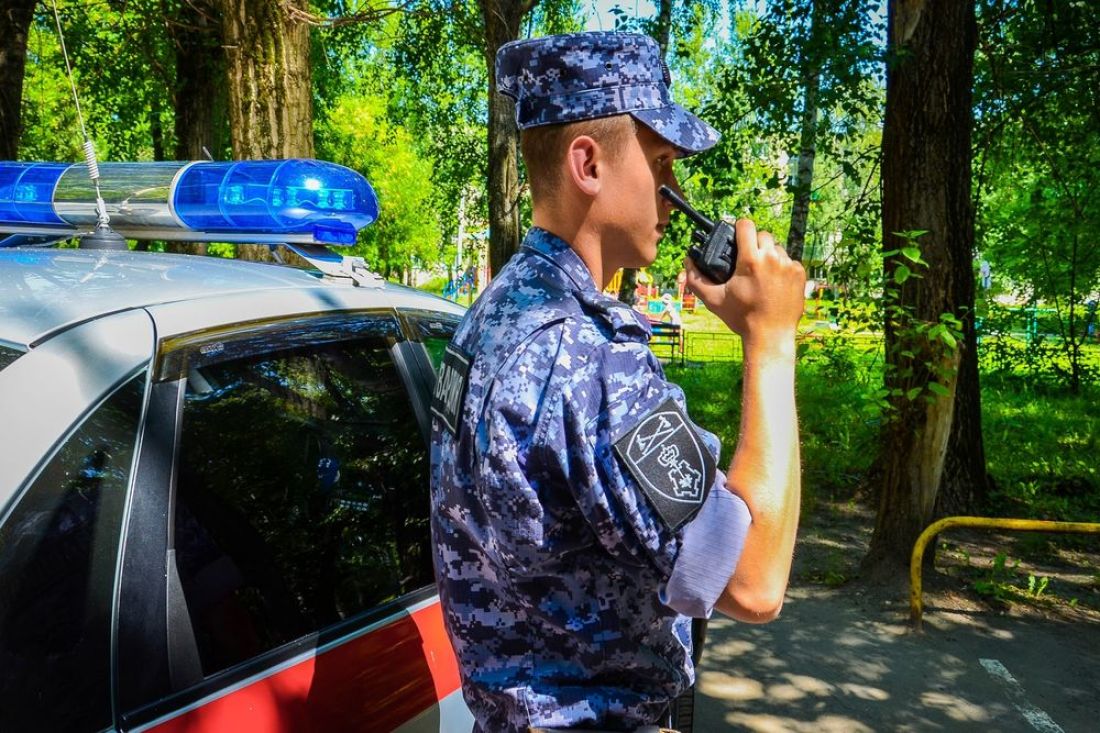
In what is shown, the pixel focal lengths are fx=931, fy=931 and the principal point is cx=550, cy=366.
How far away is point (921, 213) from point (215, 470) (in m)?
5.07

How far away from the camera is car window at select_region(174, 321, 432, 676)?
168cm

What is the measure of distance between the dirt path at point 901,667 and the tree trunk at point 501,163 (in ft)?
19.0

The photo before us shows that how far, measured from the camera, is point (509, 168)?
10750 millimetres

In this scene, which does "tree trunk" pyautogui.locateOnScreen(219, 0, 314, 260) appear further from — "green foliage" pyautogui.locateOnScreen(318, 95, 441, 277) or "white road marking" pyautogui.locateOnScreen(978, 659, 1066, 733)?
"green foliage" pyautogui.locateOnScreen(318, 95, 441, 277)

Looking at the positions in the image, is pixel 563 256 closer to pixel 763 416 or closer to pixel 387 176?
pixel 763 416

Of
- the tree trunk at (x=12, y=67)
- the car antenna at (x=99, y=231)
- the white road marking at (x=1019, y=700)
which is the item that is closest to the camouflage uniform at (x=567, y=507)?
the car antenna at (x=99, y=231)

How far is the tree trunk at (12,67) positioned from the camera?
25.6 feet

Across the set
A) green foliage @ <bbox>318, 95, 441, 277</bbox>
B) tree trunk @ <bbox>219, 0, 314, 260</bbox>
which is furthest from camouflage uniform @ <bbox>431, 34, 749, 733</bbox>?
green foliage @ <bbox>318, 95, 441, 277</bbox>

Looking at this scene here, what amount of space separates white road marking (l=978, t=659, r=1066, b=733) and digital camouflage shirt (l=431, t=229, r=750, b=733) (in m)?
3.51

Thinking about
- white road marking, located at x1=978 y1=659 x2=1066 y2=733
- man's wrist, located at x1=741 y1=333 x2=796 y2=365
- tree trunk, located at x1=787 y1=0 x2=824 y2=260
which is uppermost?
tree trunk, located at x1=787 y1=0 x2=824 y2=260

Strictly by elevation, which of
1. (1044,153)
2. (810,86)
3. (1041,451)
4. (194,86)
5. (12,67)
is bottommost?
(1041,451)

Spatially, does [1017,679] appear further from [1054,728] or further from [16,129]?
[16,129]

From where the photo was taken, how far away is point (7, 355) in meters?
1.44

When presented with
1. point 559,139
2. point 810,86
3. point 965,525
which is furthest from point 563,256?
point 810,86
